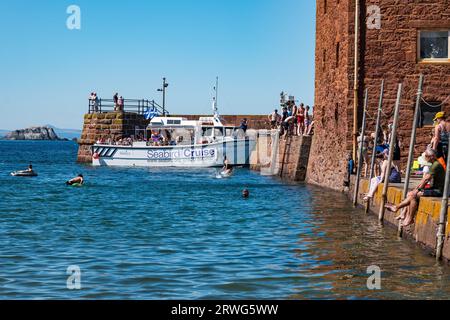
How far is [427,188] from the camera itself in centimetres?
1686

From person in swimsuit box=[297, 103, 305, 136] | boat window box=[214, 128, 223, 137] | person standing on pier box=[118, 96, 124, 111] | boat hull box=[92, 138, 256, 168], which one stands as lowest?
boat hull box=[92, 138, 256, 168]

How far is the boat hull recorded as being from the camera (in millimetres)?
55531

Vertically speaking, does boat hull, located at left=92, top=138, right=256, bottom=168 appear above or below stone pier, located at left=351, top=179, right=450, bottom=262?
below

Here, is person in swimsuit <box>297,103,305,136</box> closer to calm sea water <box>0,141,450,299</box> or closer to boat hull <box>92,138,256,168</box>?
calm sea water <box>0,141,450,299</box>

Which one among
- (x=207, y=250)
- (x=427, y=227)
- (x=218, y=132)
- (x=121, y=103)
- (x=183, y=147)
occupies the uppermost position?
(x=121, y=103)

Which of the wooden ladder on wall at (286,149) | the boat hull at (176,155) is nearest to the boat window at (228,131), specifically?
the boat hull at (176,155)

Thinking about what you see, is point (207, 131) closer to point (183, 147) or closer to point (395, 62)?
point (183, 147)

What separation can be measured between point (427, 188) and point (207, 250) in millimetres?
4344

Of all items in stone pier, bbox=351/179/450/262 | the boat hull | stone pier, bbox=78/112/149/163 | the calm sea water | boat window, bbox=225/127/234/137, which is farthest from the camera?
stone pier, bbox=78/112/149/163

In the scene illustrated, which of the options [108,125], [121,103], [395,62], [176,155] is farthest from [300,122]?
[121,103]

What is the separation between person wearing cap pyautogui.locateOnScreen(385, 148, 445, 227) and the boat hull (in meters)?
38.1

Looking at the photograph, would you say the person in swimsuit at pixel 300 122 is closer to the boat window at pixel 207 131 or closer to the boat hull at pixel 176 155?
the boat hull at pixel 176 155

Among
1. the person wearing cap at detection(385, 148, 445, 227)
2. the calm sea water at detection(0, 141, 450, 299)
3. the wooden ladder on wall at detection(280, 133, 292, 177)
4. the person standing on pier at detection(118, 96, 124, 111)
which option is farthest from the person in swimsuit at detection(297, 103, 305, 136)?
the person standing on pier at detection(118, 96, 124, 111)

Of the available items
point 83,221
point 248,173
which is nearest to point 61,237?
point 83,221
